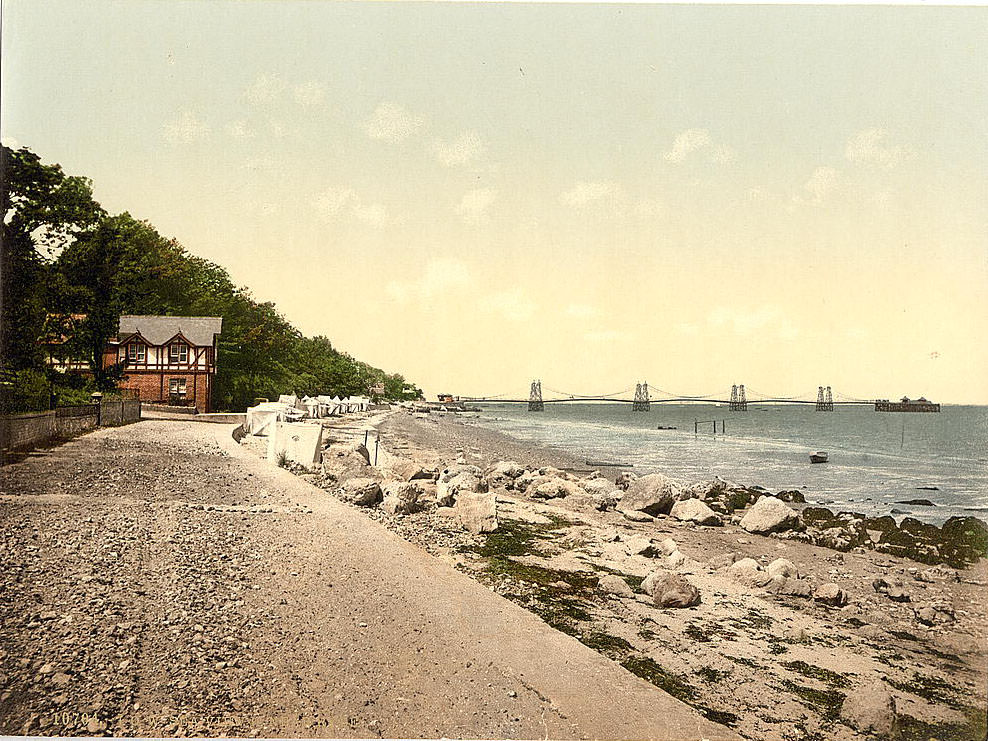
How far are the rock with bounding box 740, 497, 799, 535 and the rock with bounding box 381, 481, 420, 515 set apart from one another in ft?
6.76

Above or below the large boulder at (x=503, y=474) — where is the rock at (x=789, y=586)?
below

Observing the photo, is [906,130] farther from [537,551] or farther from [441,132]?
[537,551]

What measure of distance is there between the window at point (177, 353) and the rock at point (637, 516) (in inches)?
109

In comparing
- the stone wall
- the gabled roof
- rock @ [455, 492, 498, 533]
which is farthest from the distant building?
rock @ [455, 492, 498, 533]

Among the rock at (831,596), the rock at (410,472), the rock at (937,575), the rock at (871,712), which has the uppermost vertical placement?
the rock at (410,472)

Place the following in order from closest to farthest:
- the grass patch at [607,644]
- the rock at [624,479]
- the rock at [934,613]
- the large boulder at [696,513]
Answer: the grass patch at [607,644] → the rock at [934,613] → the large boulder at [696,513] → the rock at [624,479]

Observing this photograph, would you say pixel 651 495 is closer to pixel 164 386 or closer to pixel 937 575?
pixel 937 575

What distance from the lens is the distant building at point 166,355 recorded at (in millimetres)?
3418

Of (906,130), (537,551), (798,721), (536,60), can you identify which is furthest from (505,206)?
(798,721)

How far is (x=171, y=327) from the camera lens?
3473 mm

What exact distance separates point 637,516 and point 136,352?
122 inches

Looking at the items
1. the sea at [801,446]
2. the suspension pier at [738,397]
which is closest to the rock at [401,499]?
the sea at [801,446]

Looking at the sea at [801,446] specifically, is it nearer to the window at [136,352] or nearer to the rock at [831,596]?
the rock at [831,596]

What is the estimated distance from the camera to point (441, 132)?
3502mm
